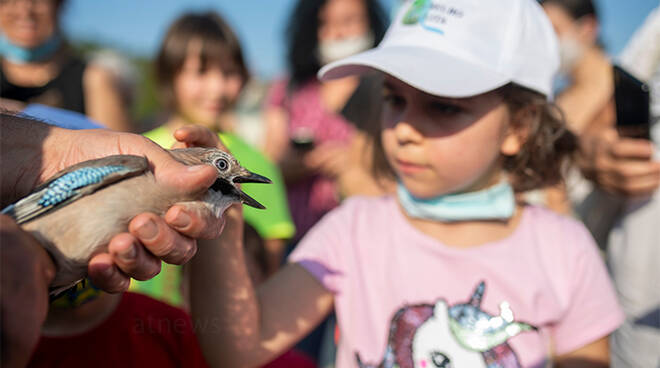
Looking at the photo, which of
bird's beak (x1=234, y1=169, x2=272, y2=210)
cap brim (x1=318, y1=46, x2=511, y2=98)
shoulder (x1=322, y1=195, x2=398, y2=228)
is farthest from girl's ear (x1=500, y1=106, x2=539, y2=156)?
bird's beak (x1=234, y1=169, x2=272, y2=210)

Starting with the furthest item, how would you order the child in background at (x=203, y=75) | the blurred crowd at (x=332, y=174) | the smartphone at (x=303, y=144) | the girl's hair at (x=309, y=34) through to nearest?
the girl's hair at (x=309, y=34) → the smartphone at (x=303, y=144) → the child in background at (x=203, y=75) → the blurred crowd at (x=332, y=174)

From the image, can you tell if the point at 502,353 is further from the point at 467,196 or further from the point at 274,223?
the point at 274,223

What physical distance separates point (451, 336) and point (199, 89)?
8.59 feet

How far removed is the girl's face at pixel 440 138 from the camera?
1.89 metres

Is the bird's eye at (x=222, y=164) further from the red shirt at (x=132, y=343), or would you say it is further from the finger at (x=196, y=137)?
the red shirt at (x=132, y=343)

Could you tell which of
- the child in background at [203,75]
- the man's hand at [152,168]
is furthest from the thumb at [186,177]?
the child in background at [203,75]

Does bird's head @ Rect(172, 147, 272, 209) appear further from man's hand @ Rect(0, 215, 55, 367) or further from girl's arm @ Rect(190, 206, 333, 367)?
man's hand @ Rect(0, 215, 55, 367)

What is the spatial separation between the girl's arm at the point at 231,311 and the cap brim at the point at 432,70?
0.80 meters

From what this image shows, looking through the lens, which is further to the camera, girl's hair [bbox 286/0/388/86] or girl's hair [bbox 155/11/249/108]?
girl's hair [bbox 286/0/388/86]

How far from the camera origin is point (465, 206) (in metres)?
2.04

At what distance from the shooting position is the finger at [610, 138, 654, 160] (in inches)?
94.6

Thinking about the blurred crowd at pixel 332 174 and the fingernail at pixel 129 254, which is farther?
the blurred crowd at pixel 332 174

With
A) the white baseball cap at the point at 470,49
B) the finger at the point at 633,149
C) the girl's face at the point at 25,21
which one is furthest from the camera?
the girl's face at the point at 25,21

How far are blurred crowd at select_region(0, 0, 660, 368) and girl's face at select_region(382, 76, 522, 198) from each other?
13mm
